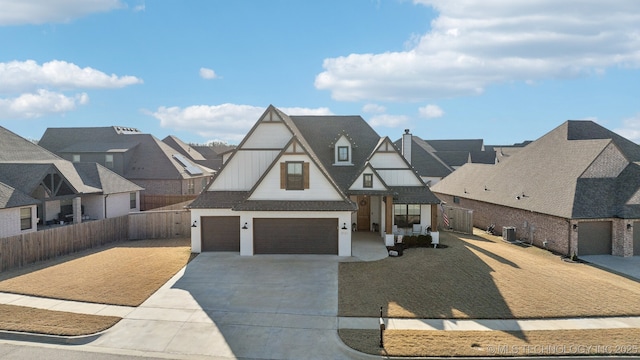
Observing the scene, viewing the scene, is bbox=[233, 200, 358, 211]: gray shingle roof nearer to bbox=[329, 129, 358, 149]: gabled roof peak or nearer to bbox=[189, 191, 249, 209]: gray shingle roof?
bbox=[189, 191, 249, 209]: gray shingle roof

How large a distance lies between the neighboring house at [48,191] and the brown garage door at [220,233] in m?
11.7

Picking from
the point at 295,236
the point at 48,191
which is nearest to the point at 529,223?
the point at 295,236

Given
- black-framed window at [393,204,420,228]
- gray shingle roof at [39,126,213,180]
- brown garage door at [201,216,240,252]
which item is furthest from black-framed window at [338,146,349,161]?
gray shingle roof at [39,126,213,180]

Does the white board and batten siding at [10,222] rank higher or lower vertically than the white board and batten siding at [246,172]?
lower

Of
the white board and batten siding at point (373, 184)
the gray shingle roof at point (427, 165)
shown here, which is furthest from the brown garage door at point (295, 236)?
→ the gray shingle roof at point (427, 165)

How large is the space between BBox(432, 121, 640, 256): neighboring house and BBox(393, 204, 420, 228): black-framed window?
24.6ft

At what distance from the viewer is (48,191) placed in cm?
2630

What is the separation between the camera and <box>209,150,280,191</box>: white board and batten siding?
22688 mm

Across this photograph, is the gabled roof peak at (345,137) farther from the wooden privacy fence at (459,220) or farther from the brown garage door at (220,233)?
the wooden privacy fence at (459,220)

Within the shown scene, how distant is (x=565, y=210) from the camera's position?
22.2m

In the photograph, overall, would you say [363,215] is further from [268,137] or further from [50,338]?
[50,338]

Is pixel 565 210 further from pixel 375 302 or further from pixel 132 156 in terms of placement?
pixel 132 156

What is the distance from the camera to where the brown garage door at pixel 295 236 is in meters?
21.1

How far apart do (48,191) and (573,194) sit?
1446 inches
